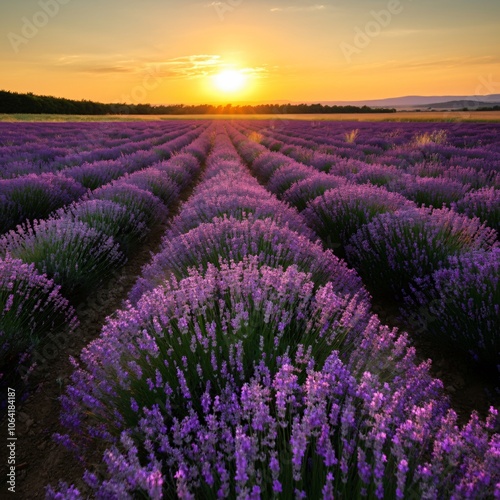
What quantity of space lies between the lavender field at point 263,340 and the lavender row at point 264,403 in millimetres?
12

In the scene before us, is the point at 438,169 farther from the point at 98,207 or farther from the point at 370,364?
the point at 370,364

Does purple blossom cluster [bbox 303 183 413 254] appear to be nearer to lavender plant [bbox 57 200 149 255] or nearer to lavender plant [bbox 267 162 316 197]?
lavender plant [bbox 267 162 316 197]

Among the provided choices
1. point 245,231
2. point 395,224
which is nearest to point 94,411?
point 245,231

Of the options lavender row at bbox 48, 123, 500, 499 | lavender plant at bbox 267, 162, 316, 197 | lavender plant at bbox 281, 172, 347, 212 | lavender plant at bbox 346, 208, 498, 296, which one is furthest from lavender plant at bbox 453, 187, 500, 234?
lavender row at bbox 48, 123, 500, 499

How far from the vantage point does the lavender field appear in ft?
3.99

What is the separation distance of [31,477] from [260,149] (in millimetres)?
12740

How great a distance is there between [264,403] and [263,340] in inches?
13.8

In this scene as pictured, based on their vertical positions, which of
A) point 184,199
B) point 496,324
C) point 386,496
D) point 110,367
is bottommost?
point 184,199

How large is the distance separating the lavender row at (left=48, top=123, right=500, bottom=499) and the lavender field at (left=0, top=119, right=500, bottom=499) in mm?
12

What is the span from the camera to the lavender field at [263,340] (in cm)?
122

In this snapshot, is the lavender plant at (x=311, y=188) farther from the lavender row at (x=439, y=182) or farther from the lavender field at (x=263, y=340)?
the lavender row at (x=439, y=182)

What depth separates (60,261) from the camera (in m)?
3.63

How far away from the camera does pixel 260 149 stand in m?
14.0

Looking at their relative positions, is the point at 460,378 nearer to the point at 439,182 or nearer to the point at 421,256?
the point at 421,256
